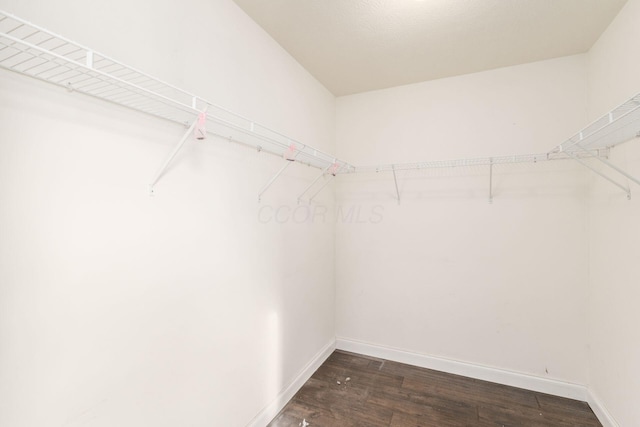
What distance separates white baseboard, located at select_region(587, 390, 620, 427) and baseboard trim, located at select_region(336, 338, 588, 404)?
78 millimetres

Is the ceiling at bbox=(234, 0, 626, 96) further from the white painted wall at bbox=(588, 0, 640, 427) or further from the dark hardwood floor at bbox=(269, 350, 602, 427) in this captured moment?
the dark hardwood floor at bbox=(269, 350, 602, 427)

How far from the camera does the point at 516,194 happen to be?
2334 millimetres

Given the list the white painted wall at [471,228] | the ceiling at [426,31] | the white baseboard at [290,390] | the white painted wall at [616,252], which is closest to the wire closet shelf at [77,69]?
the ceiling at [426,31]

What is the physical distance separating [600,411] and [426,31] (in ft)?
8.99

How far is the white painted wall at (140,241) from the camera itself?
34.1 inches

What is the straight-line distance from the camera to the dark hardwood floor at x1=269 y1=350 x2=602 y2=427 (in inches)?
75.9

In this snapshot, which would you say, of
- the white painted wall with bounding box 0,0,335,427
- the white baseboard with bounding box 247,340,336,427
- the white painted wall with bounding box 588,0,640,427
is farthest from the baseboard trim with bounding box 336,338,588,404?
the white painted wall with bounding box 0,0,335,427

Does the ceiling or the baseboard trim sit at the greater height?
the ceiling

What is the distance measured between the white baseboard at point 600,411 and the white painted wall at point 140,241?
2.09 meters

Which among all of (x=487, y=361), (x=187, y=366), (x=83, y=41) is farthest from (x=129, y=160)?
(x=487, y=361)

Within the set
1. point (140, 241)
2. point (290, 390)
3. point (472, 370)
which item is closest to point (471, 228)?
point (472, 370)

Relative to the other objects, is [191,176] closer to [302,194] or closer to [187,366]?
[187,366]

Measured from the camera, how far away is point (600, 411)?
1.93 meters

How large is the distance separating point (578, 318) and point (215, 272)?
2598mm
